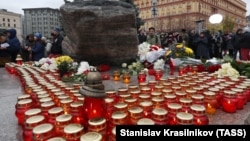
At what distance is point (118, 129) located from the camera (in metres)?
1.42

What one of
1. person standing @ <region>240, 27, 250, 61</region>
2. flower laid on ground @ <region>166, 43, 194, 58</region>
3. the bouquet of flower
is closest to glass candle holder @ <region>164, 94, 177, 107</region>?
the bouquet of flower

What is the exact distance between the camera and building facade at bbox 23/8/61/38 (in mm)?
80500

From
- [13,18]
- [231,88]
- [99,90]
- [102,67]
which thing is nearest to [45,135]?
[99,90]

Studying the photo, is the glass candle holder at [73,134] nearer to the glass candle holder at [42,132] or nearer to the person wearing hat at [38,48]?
the glass candle holder at [42,132]

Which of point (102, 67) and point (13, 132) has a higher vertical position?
point (102, 67)

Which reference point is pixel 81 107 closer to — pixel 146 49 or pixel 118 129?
pixel 118 129

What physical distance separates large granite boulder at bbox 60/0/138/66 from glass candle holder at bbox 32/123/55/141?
127 inches

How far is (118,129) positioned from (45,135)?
410mm

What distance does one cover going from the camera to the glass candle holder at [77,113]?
1653 millimetres

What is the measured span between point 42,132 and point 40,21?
281 ft

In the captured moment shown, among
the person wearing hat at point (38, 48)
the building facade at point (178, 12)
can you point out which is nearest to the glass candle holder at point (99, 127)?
the person wearing hat at point (38, 48)

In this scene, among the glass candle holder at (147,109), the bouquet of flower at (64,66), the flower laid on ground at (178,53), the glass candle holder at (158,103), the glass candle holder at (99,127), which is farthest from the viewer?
the flower laid on ground at (178,53)

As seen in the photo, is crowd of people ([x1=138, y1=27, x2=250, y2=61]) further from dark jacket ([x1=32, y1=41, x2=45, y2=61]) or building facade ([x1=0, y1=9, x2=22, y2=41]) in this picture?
building facade ([x1=0, y1=9, x2=22, y2=41])

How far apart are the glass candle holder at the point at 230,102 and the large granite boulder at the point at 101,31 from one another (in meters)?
2.85
